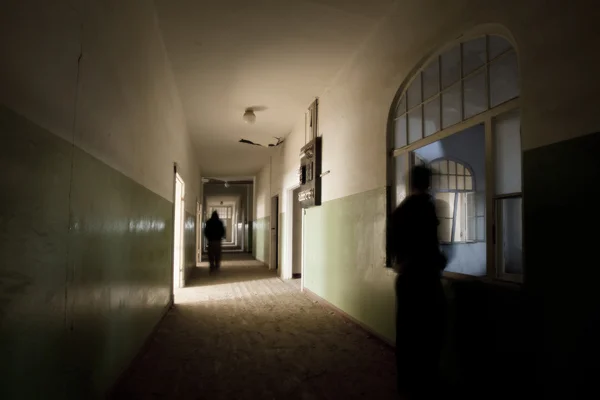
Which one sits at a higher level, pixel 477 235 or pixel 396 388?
pixel 477 235

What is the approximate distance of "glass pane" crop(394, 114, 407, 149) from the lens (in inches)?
130

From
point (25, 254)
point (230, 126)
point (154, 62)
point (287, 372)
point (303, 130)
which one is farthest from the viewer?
point (230, 126)

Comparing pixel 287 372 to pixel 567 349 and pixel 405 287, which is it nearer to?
pixel 405 287

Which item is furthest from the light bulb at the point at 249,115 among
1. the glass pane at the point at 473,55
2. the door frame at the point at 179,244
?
the glass pane at the point at 473,55

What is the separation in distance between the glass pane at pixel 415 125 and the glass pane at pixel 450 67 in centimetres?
34

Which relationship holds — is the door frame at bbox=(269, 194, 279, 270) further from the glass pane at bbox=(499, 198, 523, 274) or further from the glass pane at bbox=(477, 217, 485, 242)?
the glass pane at bbox=(499, 198, 523, 274)

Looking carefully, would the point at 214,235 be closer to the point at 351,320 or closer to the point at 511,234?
the point at 351,320

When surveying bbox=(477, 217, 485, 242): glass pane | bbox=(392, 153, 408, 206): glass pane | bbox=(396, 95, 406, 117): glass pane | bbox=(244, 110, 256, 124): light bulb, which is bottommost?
bbox=(477, 217, 485, 242): glass pane

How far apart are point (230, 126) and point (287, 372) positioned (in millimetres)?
5247

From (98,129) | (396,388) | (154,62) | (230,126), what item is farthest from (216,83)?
(396,388)

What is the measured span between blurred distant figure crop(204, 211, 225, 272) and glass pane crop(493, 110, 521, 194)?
7271 mm

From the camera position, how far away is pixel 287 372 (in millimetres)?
2795

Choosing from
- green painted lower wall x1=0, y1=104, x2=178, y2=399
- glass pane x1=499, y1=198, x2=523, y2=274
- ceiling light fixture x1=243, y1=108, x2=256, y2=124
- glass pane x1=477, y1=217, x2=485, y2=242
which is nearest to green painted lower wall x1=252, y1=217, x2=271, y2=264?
ceiling light fixture x1=243, y1=108, x2=256, y2=124

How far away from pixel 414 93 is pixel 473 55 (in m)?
0.68
